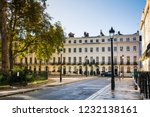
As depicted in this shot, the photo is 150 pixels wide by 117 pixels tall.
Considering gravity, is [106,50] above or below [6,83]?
above

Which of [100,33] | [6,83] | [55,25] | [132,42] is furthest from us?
[100,33]

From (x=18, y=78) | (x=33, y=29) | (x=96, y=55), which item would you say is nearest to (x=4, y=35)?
(x=18, y=78)

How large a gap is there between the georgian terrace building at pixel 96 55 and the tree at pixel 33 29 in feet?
140

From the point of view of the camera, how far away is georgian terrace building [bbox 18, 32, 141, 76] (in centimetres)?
8706

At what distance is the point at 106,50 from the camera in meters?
91.1

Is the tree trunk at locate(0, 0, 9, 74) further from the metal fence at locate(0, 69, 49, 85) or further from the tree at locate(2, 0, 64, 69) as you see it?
the tree at locate(2, 0, 64, 69)

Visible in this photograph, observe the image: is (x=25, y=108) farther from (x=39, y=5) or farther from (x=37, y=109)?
(x=39, y=5)

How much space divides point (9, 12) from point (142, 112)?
109ft

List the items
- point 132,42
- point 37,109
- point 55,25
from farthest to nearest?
point 132,42 → point 55,25 → point 37,109

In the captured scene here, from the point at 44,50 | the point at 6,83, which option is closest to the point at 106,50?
the point at 44,50

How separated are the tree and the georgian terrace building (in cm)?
4257

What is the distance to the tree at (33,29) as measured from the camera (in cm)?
3696

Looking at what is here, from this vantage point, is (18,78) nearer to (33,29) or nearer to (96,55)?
(33,29)

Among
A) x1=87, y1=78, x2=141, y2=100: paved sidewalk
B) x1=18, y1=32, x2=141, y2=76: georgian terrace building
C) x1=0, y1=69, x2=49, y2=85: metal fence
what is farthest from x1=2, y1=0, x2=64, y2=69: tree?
x1=18, y1=32, x2=141, y2=76: georgian terrace building
